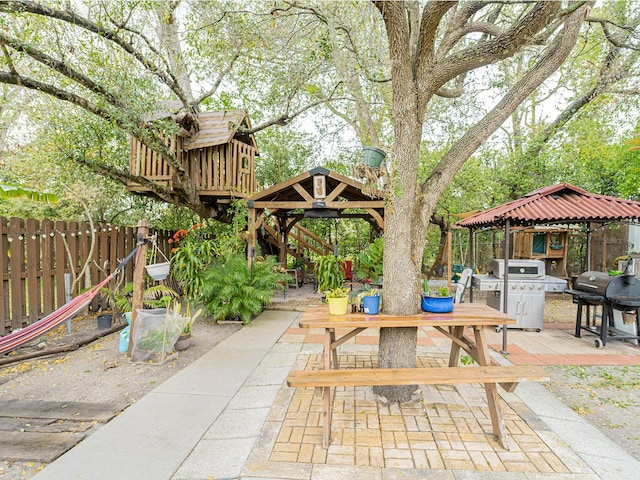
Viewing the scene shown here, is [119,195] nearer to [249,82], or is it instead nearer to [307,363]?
[249,82]

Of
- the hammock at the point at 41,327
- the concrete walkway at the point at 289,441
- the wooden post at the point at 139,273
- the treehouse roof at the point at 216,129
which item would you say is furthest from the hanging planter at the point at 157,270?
the treehouse roof at the point at 216,129

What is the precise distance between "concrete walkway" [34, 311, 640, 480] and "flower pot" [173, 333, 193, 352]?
3.71 ft

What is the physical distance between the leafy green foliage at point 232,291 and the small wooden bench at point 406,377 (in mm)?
3917

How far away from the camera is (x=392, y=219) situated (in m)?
3.31

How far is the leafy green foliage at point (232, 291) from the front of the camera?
21.2ft

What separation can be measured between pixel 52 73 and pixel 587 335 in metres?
10.3

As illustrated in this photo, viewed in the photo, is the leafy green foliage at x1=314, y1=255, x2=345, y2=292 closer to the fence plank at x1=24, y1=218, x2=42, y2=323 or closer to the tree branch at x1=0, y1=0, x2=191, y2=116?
the tree branch at x1=0, y1=0, x2=191, y2=116

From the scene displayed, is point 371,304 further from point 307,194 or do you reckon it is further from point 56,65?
point 56,65

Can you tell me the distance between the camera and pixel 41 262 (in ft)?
19.2

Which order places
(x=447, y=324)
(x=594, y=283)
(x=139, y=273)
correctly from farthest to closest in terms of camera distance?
(x=594, y=283), (x=139, y=273), (x=447, y=324)

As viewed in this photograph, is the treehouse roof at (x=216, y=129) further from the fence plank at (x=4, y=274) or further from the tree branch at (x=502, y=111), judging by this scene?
the tree branch at (x=502, y=111)

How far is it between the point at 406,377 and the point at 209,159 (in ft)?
26.5

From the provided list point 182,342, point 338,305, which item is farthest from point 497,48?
point 182,342

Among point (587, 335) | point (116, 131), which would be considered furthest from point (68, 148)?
point (587, 335)
